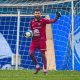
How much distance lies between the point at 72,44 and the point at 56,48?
63 cm

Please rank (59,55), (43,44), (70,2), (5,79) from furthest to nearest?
(70,2), (59,55), (43,44), (5,79)

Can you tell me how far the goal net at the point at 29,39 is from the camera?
17.7 m

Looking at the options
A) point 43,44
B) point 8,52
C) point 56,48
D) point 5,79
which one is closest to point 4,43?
point 8,52

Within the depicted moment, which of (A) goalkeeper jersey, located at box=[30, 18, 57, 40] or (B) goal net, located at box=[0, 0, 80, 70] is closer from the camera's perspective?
(A) goalkeeper jersey, located at box=[30, 18, 57, 40]

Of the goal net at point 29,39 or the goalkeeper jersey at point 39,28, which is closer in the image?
the goalkeeper jersey at point 39,28

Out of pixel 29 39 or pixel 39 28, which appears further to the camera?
pixel 29 39

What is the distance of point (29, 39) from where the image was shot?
18.5 meters

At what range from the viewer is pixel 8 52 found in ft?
59.4

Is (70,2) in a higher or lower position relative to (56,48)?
higher

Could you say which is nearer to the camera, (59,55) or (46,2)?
(59,55)

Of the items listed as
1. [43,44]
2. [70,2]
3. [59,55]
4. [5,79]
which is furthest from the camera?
[70,2]

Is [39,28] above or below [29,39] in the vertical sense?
above

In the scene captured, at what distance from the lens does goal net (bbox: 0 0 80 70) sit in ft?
58.1

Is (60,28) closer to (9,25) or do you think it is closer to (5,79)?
(9,25)
